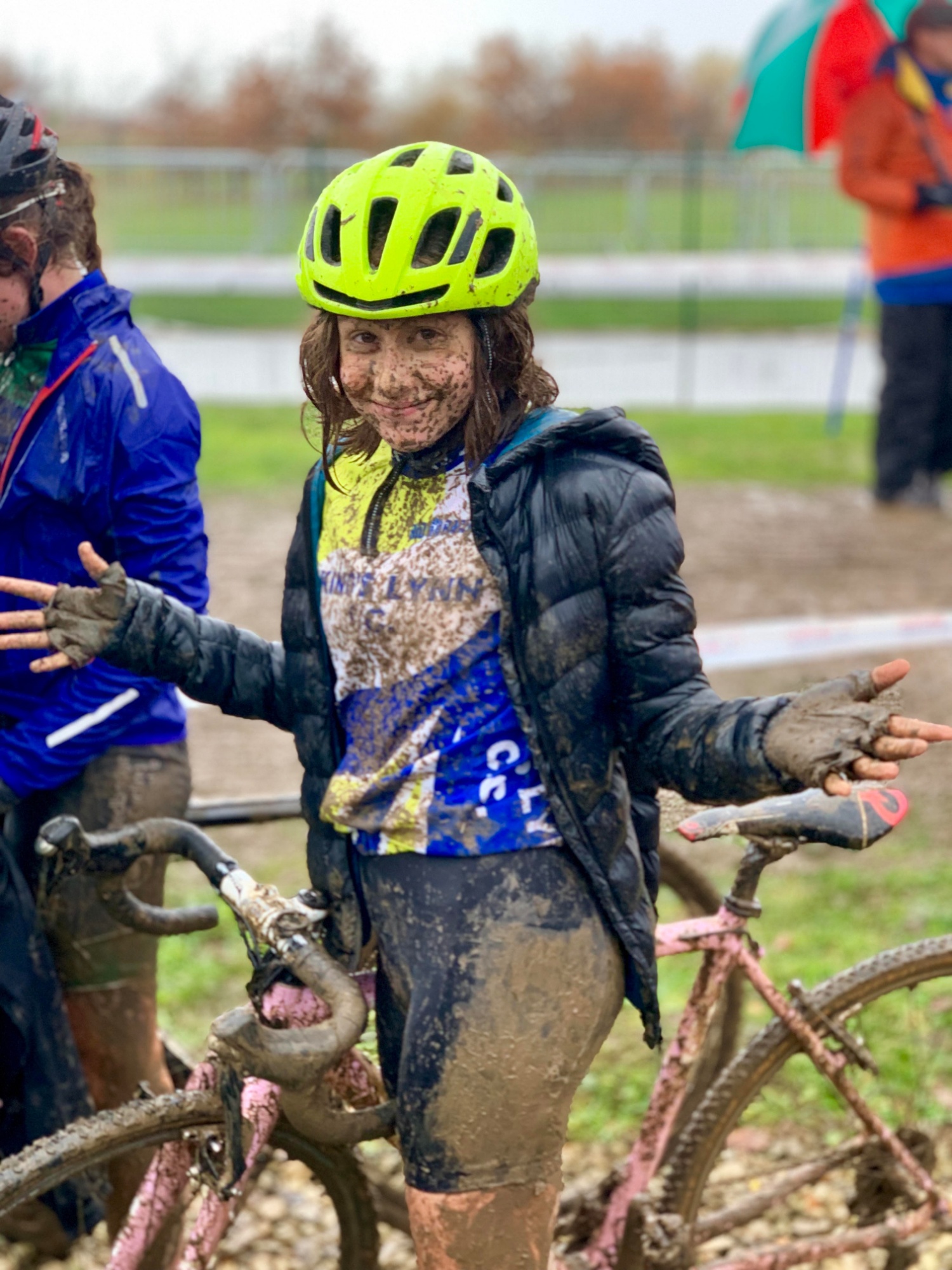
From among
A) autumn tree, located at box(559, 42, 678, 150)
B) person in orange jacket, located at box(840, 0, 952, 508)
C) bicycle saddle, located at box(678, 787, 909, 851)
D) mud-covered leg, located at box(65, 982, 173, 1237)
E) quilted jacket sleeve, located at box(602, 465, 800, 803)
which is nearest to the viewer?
quilted jacket sleeve, located at box(602, 465, 800, 803)

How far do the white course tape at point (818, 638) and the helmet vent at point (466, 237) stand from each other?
3790 millimetres

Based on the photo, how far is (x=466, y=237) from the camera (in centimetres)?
220

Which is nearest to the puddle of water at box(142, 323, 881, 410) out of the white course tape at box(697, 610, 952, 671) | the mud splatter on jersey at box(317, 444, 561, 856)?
the white course tape at box(697, 610, 952, 671)

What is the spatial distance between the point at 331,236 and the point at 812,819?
1.15 meters

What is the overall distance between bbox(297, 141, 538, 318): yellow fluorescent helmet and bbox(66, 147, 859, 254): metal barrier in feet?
56.8

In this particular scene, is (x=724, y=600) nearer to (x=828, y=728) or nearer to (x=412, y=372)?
(x=412, y=372)

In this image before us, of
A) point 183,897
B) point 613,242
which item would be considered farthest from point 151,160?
point 183,897

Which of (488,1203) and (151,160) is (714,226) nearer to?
(151,160)

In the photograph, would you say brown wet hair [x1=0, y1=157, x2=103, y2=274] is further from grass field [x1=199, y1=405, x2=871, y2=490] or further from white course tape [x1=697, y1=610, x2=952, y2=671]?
grass field [x1=199, y1=405, x2=871, y2=490]

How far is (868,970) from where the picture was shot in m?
2.93

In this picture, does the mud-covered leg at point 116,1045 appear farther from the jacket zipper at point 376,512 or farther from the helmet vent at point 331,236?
the helmet vent at point 331,236

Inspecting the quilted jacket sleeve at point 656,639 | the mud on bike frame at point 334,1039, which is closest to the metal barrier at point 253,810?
the mud on bike frame at point 334,1039

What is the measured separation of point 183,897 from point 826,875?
6.52ft

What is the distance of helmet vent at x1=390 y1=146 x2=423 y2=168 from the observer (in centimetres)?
226
